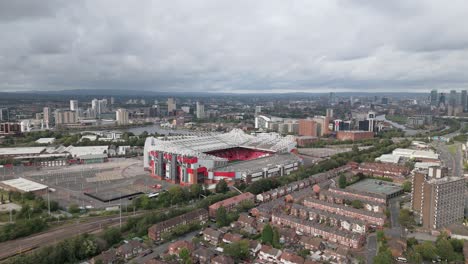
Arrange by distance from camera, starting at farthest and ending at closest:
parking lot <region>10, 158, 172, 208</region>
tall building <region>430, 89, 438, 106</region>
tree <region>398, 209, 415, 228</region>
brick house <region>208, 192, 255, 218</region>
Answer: tall building <region>430, 89, 438, 106</region>
parking lot <region>10, 158, 172, 208</region>
brick house <region>208, 192, 255, 218</region>
tree <region>398, 209, 415, 228</region>

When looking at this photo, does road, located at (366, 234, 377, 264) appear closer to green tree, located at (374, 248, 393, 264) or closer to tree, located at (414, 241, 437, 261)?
green tree, located at (374, 248, 393, 264)

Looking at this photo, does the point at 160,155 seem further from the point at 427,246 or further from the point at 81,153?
the point at 427,246

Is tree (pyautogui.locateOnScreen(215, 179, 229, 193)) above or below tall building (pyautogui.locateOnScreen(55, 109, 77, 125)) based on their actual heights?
below

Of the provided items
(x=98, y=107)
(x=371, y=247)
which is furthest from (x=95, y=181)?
(x=98, y=107)

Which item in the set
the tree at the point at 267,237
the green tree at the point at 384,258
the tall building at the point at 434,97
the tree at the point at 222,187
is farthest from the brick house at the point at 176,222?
the tall building at the point at 434,97

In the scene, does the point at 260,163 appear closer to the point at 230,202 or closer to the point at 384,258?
the point at 230,202

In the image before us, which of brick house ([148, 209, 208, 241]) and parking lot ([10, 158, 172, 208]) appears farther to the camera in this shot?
parking lot ([10, 158, 172, 208])

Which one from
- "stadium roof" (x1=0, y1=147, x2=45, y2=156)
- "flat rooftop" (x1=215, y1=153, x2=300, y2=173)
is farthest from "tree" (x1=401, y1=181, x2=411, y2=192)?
"stadium roof" (x1=0, y1=147, x2=45, y2=156)
